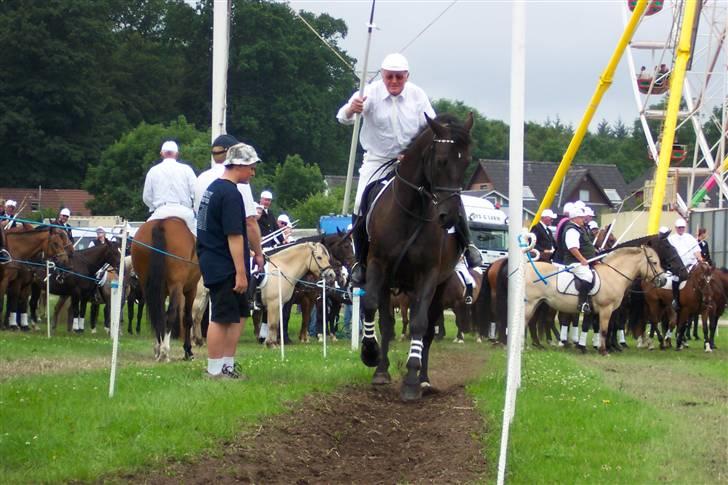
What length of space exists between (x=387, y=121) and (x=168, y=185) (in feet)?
12.8

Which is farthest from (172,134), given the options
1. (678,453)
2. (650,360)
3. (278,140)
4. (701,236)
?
(678,453)

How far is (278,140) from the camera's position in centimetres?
5600

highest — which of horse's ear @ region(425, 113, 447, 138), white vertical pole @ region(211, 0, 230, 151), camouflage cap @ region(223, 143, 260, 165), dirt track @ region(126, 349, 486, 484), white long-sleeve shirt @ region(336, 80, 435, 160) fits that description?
white vertical pole @ region(211, 0, 230, 151)

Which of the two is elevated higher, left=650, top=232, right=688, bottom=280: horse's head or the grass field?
left=650, top=232, right=688, bottom=280: horse's head

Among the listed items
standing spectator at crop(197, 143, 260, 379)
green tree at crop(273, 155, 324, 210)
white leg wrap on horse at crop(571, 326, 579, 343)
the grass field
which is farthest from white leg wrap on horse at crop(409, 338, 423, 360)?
green tree at crop(273, 155, 324, 210)

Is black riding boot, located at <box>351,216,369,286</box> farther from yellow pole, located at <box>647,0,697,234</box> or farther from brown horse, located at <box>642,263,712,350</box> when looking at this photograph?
yellow pole, located at <box>647,0,697,234</box>

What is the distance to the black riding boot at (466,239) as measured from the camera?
43.0ft

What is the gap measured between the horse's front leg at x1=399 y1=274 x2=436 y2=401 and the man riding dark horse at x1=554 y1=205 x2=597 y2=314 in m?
11.5

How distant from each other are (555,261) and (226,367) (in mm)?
14536

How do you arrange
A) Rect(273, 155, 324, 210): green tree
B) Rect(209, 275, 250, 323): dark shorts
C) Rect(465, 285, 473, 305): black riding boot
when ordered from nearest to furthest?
1. Rect(209, 275, 250, 323): dark shorts
2. Rect(465, 285, 473, 305): black riding boot
3. Rect(273, 155, 324, 210): green tree

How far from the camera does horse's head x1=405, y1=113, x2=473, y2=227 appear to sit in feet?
38.9

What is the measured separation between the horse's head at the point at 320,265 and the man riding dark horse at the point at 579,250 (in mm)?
4619

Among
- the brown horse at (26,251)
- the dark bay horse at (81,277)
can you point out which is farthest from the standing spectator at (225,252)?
the dark bay horse at (81,277)

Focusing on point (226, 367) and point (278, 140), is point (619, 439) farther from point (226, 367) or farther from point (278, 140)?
point (278, 140)
